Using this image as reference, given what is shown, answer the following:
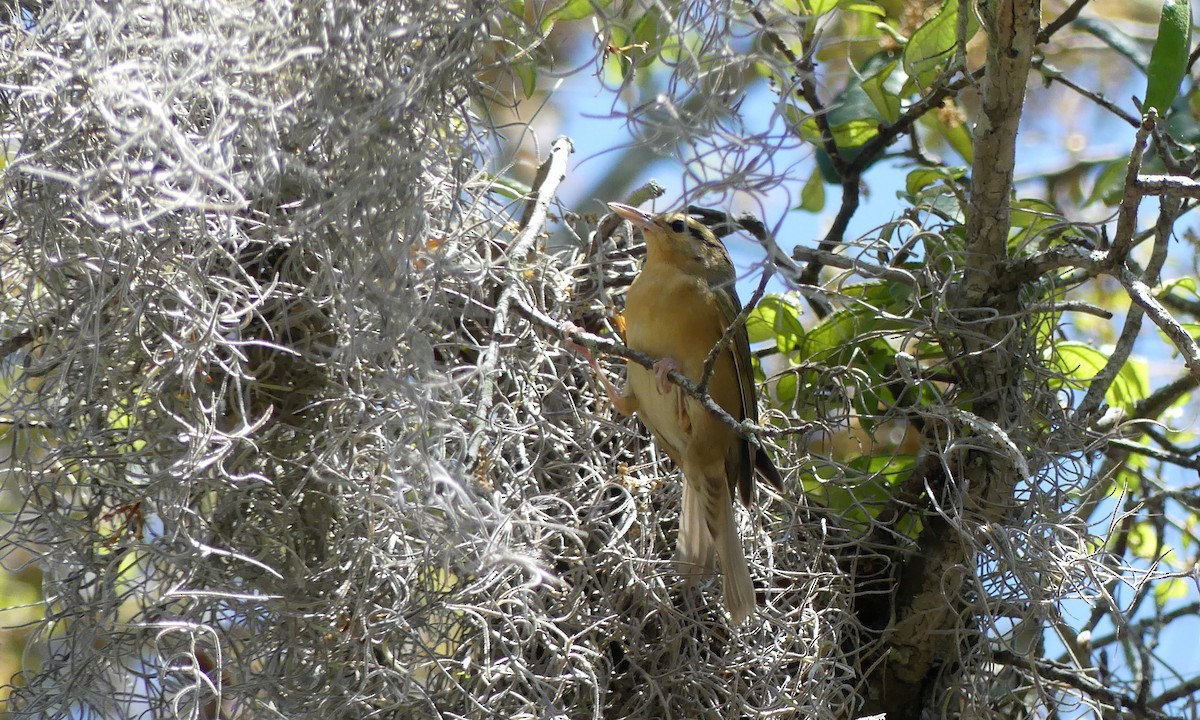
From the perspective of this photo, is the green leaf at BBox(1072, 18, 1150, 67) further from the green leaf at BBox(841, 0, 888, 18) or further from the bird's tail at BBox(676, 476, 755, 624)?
the bird's tail at BBox(676, 476, 755, 624)

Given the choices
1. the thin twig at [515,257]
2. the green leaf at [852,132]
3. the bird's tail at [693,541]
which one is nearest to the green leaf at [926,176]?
the green leaf at [852,132]

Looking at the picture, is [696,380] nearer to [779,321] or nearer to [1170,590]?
[779,321]

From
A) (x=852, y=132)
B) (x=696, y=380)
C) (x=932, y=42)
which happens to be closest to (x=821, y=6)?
(x=932, y=42)

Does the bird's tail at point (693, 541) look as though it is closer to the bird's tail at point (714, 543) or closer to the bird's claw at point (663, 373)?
the bird's tail at point (714, 543)

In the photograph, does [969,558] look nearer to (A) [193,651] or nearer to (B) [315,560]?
(B) [315,560]

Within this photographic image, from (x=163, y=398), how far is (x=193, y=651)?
417mm

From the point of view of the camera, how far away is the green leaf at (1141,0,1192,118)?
7.16 feet

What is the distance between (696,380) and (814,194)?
0.65 metres

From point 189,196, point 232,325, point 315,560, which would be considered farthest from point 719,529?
point 189,196

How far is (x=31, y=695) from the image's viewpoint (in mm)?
1937

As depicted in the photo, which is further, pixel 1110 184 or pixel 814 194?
pixel 814 194

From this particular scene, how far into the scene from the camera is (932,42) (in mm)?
2398

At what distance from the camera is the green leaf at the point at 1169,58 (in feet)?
7.16

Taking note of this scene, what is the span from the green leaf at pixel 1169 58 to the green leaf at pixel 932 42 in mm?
350
